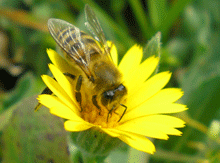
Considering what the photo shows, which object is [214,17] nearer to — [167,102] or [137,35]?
[137,35]

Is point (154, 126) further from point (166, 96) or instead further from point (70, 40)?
point (70, 40)

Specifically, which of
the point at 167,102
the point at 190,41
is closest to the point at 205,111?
the point at 190,41

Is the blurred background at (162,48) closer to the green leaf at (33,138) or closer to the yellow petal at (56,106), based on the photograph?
the green leaf at (33,138)

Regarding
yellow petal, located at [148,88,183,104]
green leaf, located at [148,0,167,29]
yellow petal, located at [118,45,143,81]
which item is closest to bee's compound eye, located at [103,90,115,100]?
yellow petal, located at [148,88,183,104]

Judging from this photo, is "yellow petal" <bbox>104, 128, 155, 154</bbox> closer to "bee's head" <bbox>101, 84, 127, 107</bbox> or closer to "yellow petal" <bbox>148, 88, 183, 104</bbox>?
"bee's head" <bbox>101, 84, 127, 107</bbox>

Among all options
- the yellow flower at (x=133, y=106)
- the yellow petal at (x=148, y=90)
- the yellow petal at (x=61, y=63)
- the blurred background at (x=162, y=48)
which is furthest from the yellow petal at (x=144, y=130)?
the blurred background at (x=162, y=48)
